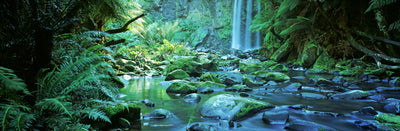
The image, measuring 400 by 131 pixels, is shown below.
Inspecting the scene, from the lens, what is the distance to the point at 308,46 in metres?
9.76

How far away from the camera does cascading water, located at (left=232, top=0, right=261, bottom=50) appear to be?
20.6 m

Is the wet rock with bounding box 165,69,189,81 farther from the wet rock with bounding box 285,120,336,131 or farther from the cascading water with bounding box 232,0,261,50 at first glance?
the cascading water with bounding box 232,0,261,50

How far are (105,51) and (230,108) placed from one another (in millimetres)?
3128

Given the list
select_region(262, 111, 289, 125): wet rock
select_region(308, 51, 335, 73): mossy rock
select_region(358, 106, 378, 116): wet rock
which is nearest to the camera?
select_region(262, 111, 289, 125): wet rock

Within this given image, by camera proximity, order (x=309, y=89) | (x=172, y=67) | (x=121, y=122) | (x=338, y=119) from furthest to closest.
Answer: (x=172, y=67) < (x=309, y=89) < (x=338, y=119) < (x=121, y=122)

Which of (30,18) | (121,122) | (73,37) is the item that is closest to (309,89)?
(121,122)

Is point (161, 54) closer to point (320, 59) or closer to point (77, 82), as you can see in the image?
point (320, 59)

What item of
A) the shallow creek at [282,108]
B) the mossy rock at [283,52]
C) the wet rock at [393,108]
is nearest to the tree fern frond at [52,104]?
the shallow creek at [282,108]

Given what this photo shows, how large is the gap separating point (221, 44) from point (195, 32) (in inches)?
123

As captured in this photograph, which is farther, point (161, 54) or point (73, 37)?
point (161, 54)

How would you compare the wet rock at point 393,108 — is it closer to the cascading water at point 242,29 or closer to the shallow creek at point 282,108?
the shallow creek at point 282,108

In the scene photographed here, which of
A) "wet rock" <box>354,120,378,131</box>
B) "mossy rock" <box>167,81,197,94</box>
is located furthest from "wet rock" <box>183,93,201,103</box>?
"wet rock" <box>354,120,378,131</box>

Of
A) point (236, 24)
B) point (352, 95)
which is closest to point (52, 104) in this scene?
point (352, 95)

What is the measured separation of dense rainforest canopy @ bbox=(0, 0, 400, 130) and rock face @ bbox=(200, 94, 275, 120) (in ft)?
3.24
